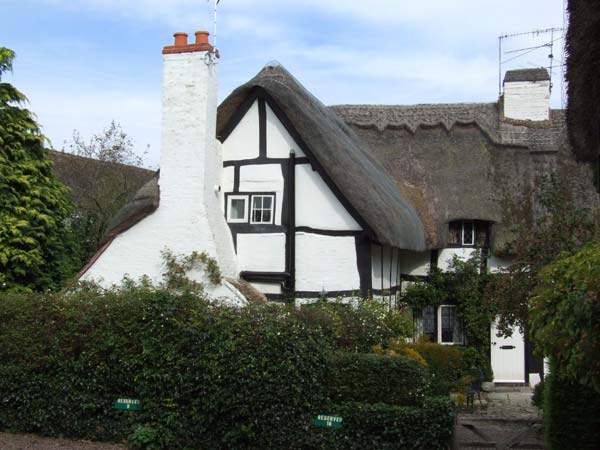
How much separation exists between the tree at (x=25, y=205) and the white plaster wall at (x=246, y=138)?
429cm

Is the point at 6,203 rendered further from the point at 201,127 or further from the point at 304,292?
the point at 304,292

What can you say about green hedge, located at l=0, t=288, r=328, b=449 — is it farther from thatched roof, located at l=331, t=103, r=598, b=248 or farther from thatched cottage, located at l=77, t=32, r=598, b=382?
thatched roof, located at l=331, t=103, r=598, b=248

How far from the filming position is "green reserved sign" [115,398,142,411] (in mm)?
9523

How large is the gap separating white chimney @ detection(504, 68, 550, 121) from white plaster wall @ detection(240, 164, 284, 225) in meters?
9.84

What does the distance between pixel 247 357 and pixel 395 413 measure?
79.1 inches

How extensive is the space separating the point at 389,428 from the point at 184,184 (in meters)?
6.47

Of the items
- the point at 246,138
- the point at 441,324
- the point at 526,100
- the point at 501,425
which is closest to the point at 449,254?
the point at 441,324

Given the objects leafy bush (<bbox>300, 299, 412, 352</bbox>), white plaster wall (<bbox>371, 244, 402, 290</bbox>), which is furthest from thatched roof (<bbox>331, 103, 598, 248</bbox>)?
leafy bush (<bbox>300, 299, 412, 352</bbox>)

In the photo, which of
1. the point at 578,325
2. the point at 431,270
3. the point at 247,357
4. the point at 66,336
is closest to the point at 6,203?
the point at 66,336

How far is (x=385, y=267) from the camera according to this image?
15.7m

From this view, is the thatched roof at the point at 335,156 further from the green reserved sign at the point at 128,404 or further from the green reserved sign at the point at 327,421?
the green reserved sign at the point at 128,404

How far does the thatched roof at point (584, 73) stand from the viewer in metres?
7.36

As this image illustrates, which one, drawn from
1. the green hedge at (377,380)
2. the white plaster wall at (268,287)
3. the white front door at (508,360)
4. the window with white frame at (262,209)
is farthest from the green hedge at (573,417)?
the white front door at (508,360)

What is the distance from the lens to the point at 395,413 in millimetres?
8672
